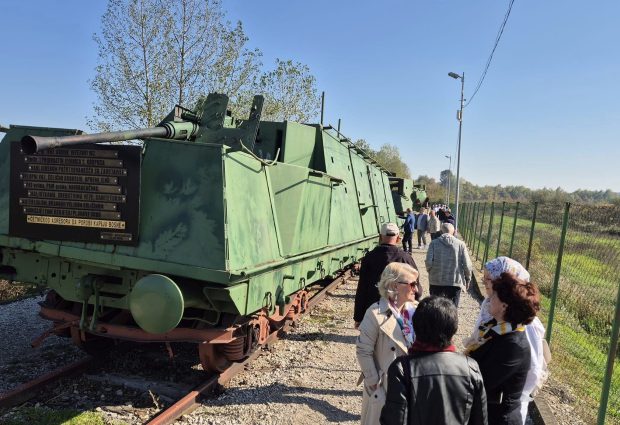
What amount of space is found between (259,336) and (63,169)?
2.58 meters

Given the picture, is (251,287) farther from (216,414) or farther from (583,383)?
(583,383)

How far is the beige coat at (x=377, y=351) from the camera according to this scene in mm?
3287

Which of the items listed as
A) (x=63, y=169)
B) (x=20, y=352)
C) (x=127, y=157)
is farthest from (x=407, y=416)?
(x=20, y=352)

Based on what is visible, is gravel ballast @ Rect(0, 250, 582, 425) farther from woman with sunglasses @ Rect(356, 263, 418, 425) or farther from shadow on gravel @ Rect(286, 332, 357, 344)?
woman with sunglasses @ Rect(356, 263, 418, 425)

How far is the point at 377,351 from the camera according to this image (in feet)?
11.1

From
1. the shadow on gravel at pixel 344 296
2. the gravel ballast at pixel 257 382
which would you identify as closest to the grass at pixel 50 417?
the gravel ballast at pixel 257 382

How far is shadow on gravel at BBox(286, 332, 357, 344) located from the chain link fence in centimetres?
267

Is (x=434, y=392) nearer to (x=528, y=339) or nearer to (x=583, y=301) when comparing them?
(x=528, y=339)

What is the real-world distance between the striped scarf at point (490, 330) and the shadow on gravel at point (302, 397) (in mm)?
Answer: 2451

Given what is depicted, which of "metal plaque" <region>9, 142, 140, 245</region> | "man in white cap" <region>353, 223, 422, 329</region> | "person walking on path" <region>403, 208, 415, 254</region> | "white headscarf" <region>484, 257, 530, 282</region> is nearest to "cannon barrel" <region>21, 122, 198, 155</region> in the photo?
"metal plaque" <region>9, 142, 140, 245</region>

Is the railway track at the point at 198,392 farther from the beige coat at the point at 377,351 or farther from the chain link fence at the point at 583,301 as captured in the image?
the chain link fence at the point at 583,301

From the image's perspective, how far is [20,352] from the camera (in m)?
6.04

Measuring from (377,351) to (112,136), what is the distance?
285cm

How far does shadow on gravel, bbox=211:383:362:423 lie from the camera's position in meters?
4.98
